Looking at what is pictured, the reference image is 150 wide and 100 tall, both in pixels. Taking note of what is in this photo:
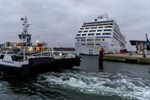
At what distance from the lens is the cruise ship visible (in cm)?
7825

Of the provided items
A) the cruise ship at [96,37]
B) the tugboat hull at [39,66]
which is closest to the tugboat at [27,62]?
the tugboat hull at [39,66]

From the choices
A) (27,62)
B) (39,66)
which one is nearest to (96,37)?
(39,66)

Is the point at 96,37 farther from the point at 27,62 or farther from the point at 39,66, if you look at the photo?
the point at 27,62

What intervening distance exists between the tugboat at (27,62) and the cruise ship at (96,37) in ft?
162

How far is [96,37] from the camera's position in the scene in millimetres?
80688

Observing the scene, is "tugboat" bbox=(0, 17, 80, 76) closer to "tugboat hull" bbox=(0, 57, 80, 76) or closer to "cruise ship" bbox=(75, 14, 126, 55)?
"tugboat hull" bbox=(0, 57, 80, 76)

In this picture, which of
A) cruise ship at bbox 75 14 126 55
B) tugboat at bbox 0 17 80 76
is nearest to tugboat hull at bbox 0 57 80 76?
tugboat at bbox 0 17 80 76

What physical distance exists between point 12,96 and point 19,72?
24.6ft

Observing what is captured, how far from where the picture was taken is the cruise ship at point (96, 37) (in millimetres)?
78250

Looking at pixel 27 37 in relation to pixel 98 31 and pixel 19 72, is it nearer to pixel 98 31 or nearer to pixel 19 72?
pixel 19 72

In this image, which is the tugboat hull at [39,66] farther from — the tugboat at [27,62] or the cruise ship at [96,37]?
the cruise ship at [96,37]

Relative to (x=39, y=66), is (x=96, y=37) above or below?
above

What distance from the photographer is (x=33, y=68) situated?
2316 cm

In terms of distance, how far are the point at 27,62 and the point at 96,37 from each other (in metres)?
60.6
